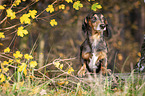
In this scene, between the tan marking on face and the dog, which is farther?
the tan marking on face

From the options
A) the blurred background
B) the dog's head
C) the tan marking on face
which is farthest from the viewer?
the blurred background

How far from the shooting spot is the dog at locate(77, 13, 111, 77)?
148 inches

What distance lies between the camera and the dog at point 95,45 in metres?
3.75

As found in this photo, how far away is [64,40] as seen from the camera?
7.44m

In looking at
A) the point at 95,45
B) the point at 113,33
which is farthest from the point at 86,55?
the point at 113,33

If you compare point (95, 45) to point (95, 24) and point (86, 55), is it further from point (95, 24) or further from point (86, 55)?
point (95, 24)

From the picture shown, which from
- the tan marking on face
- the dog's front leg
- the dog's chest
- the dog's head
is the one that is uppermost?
the dog's head

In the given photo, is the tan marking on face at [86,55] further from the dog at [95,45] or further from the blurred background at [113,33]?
the blurred background at [113,33]

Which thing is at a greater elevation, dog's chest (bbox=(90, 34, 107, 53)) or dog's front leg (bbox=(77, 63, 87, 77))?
dog's chest (bbox=(90, 34, 107, 53))

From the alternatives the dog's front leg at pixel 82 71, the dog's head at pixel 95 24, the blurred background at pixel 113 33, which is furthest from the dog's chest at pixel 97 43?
the blurred background at pixel 113 33

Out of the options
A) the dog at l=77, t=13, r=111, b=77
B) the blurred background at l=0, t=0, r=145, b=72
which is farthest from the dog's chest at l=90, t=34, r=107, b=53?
the blurred background at l=0, t=0, r=145, b=72

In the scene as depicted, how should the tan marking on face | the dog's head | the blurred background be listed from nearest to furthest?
1. the dog's head
2. the tan marking on face
3. the blurred background

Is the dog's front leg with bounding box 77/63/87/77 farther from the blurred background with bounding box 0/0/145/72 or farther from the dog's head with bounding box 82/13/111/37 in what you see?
the blurred background with bounding box 0/0/145/72

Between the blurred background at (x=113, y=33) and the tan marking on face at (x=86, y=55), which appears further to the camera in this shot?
the blurred background at (x=113, y=33)
